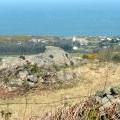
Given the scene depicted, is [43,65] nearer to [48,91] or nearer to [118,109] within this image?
[48,91]

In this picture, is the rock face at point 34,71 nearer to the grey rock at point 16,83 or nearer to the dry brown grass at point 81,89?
the grey rock at point 16,83

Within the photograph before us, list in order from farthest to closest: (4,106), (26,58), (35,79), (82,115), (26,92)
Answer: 1. (26,58)
2. (35,79)
3. (26,92)
4. (4,106)
5. (82,115)

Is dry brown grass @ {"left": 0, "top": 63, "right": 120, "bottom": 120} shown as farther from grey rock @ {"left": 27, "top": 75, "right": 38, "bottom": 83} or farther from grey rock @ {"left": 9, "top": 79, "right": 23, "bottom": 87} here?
grey rock @ {"left": 9, "top": 79, "right": 23, "bottom": 87}

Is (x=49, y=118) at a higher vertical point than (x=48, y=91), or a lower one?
higher

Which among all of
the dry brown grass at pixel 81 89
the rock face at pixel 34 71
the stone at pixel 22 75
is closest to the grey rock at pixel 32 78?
the rock face at pixel 34 71

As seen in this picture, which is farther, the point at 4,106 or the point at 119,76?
the point at 119,76

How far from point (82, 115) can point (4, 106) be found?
7.70 meters

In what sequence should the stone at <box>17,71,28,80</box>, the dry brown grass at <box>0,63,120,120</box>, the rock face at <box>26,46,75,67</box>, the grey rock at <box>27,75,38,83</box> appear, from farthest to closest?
the rock face at <box>26,46,75,67</box>, the stone at <box>17,71,28,80</box>, the grey rock at <box>27,75,38,83</box>, the dry brown grass at <box>0,63,120,120</box>

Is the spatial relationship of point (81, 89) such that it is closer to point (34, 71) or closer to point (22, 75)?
point (22, 75)

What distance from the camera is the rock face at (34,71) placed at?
19922 millimetres

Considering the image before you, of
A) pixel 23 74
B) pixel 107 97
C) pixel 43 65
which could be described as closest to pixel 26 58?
pixel 43 65

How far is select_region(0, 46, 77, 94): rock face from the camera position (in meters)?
19.9

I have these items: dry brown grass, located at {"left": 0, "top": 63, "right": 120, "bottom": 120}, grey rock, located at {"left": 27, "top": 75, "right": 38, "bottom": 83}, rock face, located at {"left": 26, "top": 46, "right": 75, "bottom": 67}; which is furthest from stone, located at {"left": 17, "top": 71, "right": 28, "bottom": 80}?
dry brown grass, located at {"left": 0, "top": 63, "right": 120, "bottom": 120}

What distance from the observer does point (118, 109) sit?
8.50m
